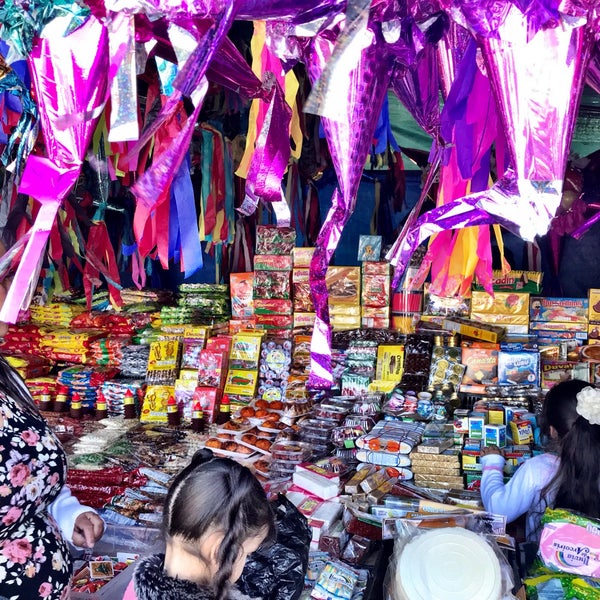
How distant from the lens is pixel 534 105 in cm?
117

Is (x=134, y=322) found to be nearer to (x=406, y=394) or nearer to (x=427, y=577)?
(x=406, y=394)

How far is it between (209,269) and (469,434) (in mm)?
2217

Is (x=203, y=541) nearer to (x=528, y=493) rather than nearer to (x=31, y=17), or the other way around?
(x=31, y=17)

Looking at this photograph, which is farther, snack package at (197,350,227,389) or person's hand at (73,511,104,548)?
snack package at (197,350,227,389)

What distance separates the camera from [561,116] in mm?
1181

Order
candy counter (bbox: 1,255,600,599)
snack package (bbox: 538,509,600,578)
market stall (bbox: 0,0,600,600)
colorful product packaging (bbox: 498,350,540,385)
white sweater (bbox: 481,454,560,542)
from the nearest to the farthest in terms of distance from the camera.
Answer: market stall (bbox: 0,0,600,600), snack package (bbox: 538,509,600,578), white sweater (bbox: 481,454,560,542), candy counter (bbox: 1,255,600,599), colorful product packaging (bbox: 498,350,540,385)

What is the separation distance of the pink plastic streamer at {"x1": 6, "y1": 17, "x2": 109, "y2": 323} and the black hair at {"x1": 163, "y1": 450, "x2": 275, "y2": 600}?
0.53 m

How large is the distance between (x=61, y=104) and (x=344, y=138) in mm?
600

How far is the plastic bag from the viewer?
1263 mm

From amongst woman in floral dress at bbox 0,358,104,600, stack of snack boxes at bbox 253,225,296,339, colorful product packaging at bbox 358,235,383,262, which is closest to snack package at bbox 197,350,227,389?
stack of snack boxes at bbox 253,225,296,339

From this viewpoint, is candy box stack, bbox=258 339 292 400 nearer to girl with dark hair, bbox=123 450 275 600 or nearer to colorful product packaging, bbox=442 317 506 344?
colorful product packaging, bbox=442 317 506 344

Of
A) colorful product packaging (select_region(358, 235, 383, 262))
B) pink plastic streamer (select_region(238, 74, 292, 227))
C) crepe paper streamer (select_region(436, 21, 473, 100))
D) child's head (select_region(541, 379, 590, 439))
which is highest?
crepe paper streamer (select_region(436, 21, 473, 100))

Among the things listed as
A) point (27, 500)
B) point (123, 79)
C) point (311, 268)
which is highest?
point (123, 79)

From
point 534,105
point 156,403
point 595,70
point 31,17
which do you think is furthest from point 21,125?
point 156,403
